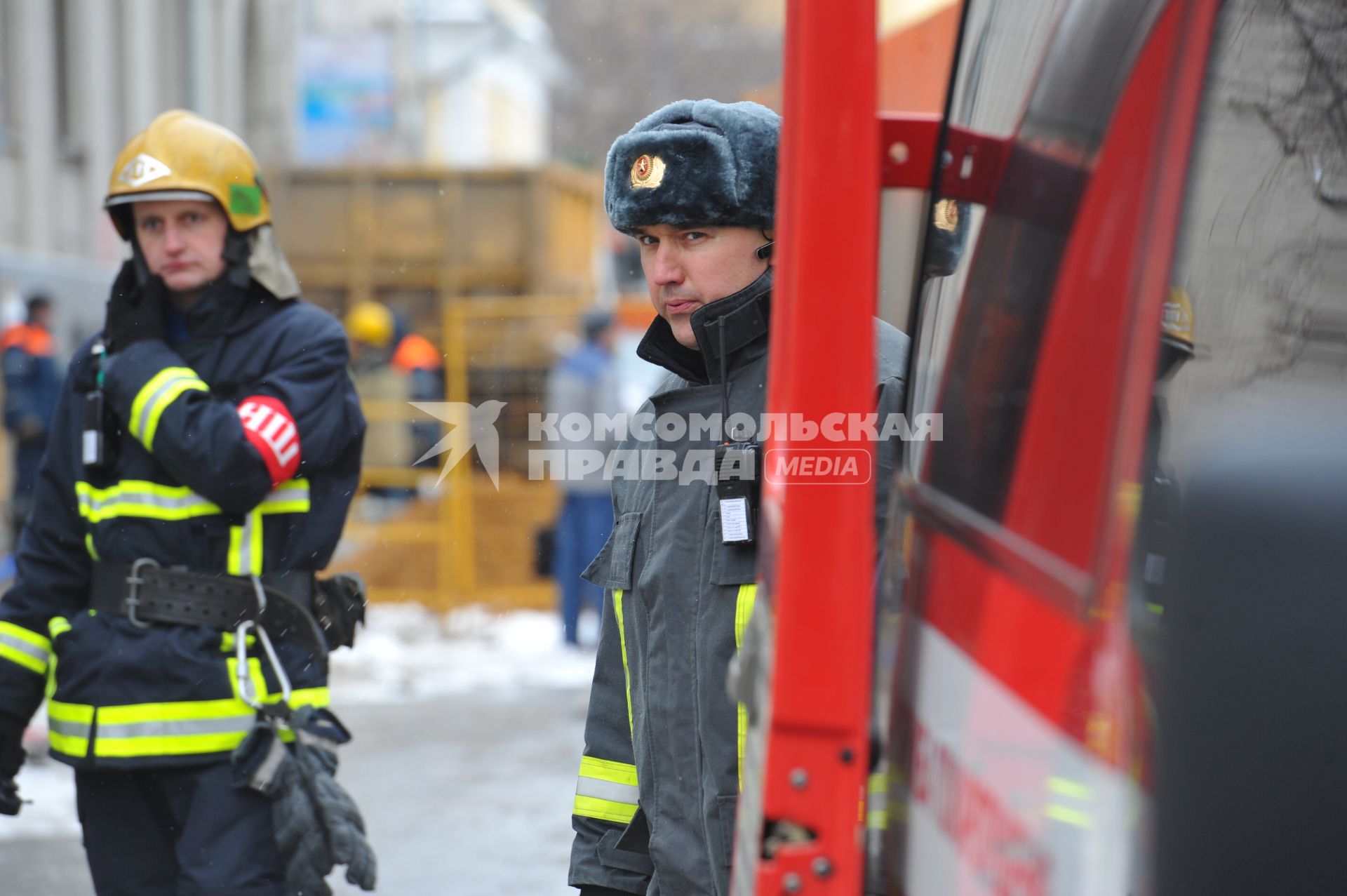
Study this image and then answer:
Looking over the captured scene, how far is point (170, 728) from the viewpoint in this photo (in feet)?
9.64

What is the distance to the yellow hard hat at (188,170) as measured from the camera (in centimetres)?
317

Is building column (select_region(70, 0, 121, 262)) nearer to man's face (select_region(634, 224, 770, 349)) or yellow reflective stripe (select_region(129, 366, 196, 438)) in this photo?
yellow reflective stripe (select_region(129, 366, 196, 438))

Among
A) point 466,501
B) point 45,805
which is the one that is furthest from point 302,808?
point 466,501

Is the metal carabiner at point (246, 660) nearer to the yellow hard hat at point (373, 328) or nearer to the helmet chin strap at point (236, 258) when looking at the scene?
the helmet chin strap at point (236, 258)

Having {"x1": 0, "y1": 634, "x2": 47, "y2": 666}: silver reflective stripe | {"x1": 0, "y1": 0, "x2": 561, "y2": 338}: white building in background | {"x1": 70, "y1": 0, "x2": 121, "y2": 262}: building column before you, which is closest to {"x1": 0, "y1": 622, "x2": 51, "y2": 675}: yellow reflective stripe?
{"x1": 0, "y1": 634, "x2": 47, "y2": 666}: silver reflective stripe

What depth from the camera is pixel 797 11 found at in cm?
142

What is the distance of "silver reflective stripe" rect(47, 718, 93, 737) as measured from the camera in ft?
9.77

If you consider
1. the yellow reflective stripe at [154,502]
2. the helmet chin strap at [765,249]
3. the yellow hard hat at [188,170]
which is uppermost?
the yellow hard hat at [188,170]

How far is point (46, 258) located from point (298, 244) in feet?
8.14

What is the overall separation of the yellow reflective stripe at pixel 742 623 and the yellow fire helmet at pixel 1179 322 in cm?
65

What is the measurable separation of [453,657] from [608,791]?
21.1ft

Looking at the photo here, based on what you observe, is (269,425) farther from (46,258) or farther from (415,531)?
(46,258)

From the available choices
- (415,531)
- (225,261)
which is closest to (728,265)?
(225,261)

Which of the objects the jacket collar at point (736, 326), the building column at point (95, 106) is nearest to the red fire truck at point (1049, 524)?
the jacket collar at point (736, 326)
